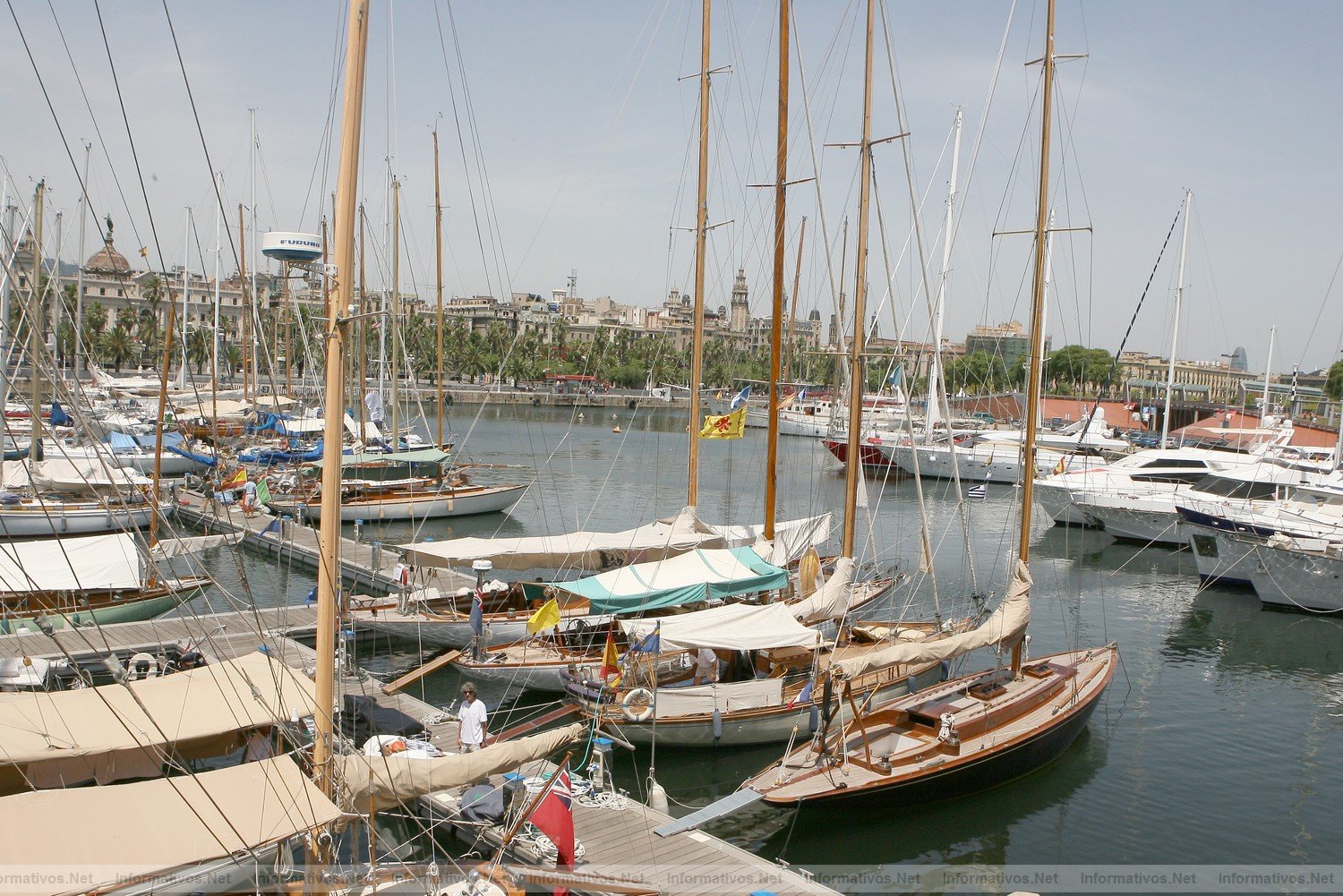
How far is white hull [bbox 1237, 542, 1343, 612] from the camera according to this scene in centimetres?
3200

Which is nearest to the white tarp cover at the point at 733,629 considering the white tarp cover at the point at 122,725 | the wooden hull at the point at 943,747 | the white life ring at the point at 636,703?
the white life ring at the point at 636,703

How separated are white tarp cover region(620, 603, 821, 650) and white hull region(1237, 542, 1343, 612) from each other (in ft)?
73.1

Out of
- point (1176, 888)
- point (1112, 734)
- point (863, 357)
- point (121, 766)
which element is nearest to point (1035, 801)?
point (1176, 888)

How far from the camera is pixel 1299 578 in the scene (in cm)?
3241

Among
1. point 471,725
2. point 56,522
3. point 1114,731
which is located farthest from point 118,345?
point 1114,731

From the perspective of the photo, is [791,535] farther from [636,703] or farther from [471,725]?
[471,725]

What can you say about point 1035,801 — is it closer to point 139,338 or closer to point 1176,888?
point 1176,888

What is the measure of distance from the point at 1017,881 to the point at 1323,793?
814 cm

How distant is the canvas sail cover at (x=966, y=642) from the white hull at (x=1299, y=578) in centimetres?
1794

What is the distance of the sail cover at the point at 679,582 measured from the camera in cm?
2036

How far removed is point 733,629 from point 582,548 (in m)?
7.44

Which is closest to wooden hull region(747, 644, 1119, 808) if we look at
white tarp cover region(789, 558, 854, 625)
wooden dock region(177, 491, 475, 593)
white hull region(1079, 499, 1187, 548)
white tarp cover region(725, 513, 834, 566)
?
white tarp cover region(789, 558, 854, 625)

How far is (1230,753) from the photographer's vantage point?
67.3 ft

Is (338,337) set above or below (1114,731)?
above
